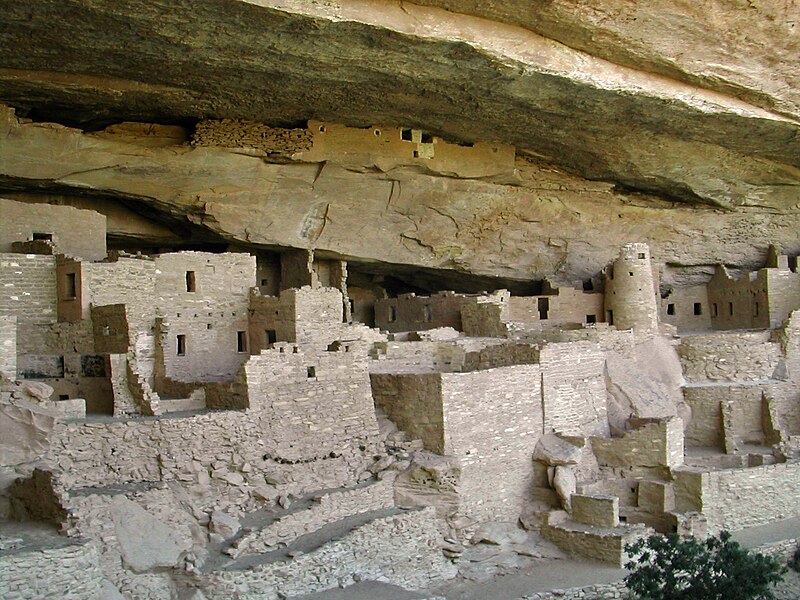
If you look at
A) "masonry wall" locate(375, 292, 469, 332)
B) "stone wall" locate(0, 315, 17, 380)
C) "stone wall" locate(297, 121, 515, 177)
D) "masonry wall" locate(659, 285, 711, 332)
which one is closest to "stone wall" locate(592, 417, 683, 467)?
"masonry wall" locate(375, 292, 469, 332)

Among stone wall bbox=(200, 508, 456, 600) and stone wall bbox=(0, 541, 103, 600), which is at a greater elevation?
stone wall bbox=(0, 541, 103, 600)

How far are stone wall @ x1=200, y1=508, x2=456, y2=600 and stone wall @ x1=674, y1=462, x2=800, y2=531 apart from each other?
14.8ft

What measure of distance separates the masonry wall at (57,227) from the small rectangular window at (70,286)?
79cm

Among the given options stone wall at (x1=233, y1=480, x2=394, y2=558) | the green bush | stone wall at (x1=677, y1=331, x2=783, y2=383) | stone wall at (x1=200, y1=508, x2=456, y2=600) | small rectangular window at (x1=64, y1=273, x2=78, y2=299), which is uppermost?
small rectangular window at (x1=64, y1=273, x2=78, y2=299)

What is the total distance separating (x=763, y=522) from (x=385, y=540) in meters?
7.26

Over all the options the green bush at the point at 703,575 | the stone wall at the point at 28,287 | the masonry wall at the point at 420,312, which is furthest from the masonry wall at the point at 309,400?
the masonry wall at the point at 420,312

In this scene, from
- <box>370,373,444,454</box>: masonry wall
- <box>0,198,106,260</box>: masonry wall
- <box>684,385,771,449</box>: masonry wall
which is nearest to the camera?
<box>370,373,444,454</box>: masonry wall

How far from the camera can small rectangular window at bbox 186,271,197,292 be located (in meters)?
15.4

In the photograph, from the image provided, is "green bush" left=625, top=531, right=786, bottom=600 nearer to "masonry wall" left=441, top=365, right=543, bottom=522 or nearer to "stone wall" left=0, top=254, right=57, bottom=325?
"masonry wall" left=441, top=365, right=543, bottom=522

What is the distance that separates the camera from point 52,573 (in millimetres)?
8891

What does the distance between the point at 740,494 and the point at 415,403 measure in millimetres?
5856

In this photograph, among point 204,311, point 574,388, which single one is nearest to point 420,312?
point 574,388

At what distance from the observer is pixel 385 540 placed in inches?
482

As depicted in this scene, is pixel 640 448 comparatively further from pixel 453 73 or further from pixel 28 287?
pixel 28 287
